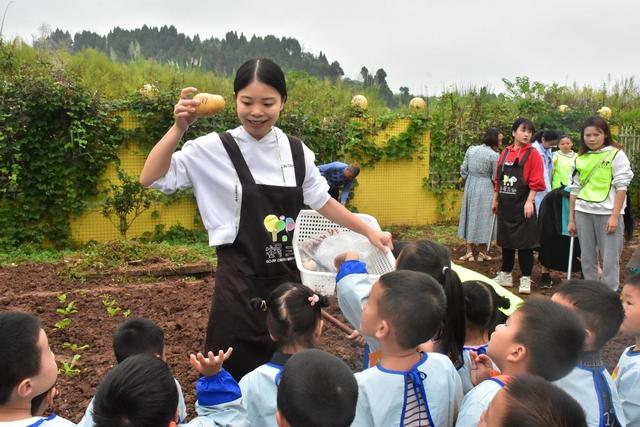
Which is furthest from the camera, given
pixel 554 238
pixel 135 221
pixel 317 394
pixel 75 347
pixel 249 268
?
pixel 135 221

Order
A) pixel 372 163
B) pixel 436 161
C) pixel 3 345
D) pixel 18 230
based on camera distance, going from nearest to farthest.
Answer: pixel 3 345 → pixel 18 230 → pixel 372 163 → pixel 436 161

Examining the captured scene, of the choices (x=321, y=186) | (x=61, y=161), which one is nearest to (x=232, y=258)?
(x=321, y=186)

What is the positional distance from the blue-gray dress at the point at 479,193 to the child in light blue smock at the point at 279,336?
17.5 ft

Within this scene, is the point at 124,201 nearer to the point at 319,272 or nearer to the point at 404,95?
the point at 319,272

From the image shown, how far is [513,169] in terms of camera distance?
6098 millimetres

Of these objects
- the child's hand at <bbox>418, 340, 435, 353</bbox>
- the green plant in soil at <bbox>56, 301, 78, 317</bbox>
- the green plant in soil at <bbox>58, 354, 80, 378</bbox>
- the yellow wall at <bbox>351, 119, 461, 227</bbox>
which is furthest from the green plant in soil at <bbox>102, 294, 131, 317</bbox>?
the yellow wall at <bbox>351, 119, 461, 227</bbox>

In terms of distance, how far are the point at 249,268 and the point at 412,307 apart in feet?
2.38

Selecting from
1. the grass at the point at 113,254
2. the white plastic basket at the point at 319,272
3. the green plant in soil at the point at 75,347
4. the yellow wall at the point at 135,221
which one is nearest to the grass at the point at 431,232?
the grass at the point at 113,254

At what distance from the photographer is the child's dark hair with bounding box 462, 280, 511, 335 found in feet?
7.53

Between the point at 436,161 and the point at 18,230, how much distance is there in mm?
7324

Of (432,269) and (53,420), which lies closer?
(53,420)

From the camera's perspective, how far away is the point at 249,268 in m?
2.24

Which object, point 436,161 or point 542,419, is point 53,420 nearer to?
point 542,419

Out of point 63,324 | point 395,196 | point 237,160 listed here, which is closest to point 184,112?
point 237,160
